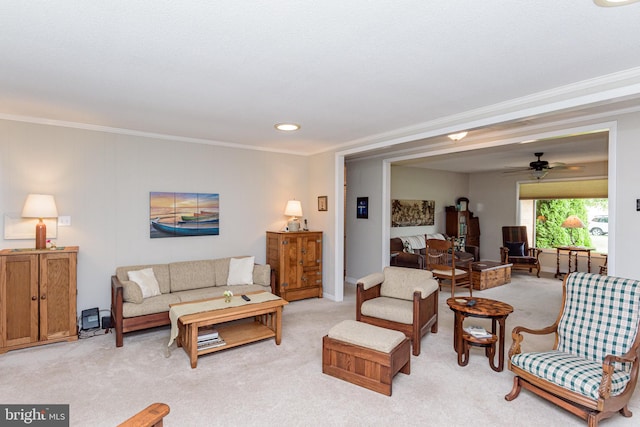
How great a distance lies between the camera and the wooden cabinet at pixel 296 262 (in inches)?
204

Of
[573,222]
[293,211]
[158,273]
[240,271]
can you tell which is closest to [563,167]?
[573,222]

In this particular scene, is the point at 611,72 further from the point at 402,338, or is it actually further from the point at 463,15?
the point at 402,338

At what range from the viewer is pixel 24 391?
8.81ft

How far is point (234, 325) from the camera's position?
13.1ft

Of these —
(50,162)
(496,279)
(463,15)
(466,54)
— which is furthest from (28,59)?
(496,279)

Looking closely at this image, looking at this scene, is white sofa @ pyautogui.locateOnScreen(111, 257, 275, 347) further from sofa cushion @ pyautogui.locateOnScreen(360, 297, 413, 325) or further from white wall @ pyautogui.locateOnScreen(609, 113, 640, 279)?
white wall @ pyautogui.locateOnScreen(609, 113, 640, 279)

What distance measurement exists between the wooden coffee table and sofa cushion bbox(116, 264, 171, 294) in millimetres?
745

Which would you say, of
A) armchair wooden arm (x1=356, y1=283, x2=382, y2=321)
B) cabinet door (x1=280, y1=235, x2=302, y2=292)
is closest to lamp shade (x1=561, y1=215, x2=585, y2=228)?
armchair wooden arm (x1=356, y1=283, x2=382, y2=321)

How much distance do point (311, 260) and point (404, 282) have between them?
191 cm

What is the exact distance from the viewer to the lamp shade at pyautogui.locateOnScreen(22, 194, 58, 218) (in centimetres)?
356

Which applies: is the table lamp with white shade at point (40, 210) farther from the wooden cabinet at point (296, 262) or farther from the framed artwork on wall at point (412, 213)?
the framed artwork on wall at point (412, 213)

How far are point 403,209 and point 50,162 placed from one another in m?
6.40

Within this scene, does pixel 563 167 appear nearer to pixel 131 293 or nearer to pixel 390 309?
pixel 390 309

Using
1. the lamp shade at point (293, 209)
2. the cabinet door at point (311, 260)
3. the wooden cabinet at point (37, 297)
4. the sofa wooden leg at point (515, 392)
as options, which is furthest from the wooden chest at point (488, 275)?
the wooden cabinet at point (37, 297)
